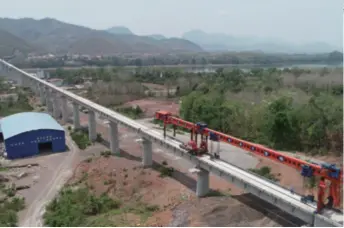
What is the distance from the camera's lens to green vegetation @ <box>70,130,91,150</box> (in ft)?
132

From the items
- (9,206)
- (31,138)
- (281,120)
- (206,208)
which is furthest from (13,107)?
(206,208)

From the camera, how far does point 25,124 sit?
38.9 meters

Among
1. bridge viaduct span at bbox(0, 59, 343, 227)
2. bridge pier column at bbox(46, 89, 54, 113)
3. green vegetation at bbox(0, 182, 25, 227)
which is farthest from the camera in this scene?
bridge pier column at bbox(46, 89, 54, 113)

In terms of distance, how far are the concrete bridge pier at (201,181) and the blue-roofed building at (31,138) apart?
20.1m

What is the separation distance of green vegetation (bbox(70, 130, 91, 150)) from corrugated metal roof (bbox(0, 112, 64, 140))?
3202mm

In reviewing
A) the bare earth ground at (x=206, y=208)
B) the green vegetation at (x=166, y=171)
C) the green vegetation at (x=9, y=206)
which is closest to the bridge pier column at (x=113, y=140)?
the green vegetation at (x=166, y=171)

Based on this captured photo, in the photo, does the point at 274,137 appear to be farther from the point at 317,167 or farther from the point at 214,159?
the point at 317,167

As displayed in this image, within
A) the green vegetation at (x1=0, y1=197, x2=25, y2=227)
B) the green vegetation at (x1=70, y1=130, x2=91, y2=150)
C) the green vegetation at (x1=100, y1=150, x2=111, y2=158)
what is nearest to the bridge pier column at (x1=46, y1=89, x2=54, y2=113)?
the green vegetation at (x1=70, y1=130, x2=91, y2=150)

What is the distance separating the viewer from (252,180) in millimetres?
21188

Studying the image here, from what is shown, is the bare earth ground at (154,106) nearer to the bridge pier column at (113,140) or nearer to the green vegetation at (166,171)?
the bridge pier column at (113,140)

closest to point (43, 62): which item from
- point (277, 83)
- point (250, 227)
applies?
point (277, 83)

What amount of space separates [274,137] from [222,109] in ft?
28.7

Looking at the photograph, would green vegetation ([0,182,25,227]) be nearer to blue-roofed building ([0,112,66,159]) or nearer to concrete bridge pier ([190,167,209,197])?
blue-roofed building ([0,112,66,159])

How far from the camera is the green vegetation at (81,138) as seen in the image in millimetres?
40125
